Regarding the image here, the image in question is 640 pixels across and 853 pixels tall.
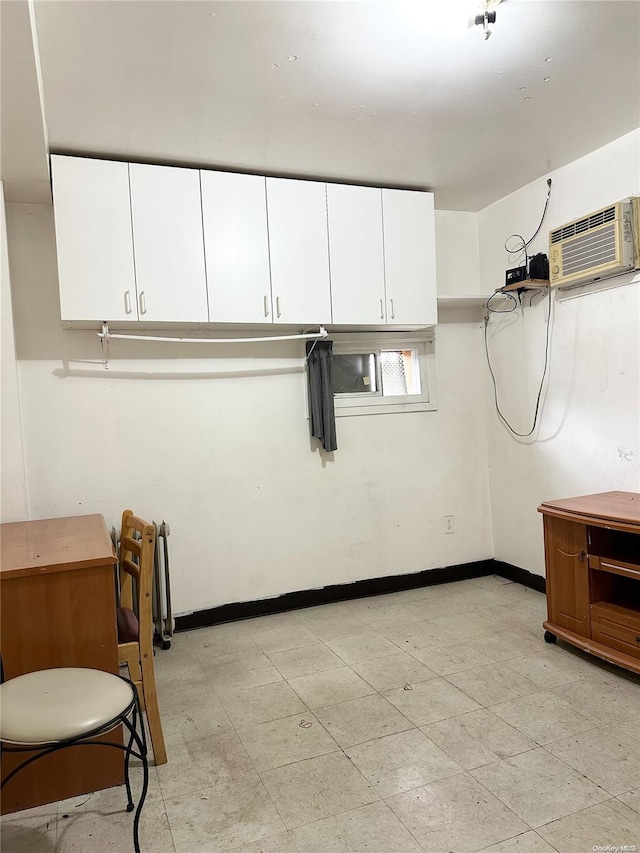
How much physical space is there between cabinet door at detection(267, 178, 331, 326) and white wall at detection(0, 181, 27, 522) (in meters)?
1.38

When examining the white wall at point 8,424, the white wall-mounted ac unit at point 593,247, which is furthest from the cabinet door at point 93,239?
the white wall-mounted ac unit at point 593,247

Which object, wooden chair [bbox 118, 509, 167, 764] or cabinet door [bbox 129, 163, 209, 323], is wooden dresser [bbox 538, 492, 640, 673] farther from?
cabinet door [bbox 129, 163, 209, 323]

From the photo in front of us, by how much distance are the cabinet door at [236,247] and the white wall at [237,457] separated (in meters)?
0.46

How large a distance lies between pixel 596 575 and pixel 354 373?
6.42 ft

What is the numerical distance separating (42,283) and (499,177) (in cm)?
280

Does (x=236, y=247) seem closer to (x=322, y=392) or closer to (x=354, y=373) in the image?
(x=322, y=392)

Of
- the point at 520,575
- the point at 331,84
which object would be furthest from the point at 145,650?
Result: the point at 520,575

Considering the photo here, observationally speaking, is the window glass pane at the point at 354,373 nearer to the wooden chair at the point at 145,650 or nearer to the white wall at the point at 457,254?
the white wall at the point at 457,254

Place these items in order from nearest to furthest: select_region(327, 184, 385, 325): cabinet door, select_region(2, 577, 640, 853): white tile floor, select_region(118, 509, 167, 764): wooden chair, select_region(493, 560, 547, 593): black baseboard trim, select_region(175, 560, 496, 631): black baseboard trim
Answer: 1. select_region(2, 577, 640, 853): white tile floor
2. select_region(118, 509, 167, 764): wooden chair
3. select_region(327, 184, 385, 325): cabinet door
4. select_region(175, 560, 496, 631): black baseboard trim
5. select_region(493, 560, 547, 593): black baseboard trim

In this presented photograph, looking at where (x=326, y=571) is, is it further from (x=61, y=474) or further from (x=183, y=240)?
(x=183, y=240)

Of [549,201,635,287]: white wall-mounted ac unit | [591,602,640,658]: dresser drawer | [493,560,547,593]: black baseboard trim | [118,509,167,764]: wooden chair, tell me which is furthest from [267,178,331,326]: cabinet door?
[493,560,547,593]: black baseboard trim

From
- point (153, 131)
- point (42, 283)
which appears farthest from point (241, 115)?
point (42, 283)

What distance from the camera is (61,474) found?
10.9 feet

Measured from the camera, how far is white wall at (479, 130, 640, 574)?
10.6 feet
